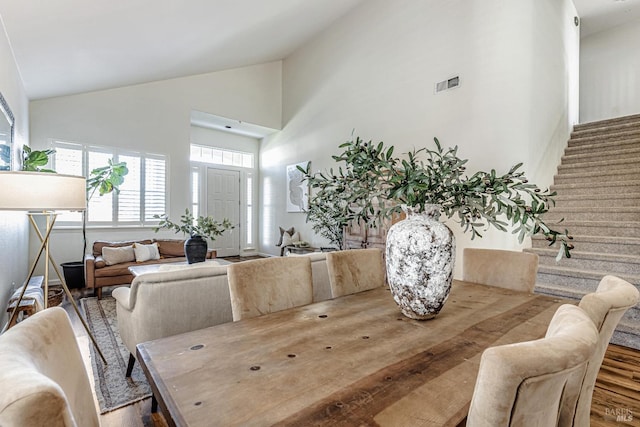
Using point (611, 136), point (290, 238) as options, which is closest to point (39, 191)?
point (290, 238)

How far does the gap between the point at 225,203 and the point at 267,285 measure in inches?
256

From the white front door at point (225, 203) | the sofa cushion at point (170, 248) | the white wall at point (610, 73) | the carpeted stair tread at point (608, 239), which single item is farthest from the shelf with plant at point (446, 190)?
the white wall at point (610, 73)

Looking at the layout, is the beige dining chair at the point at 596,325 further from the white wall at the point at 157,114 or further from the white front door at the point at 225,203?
the white front door at the point at 225,203

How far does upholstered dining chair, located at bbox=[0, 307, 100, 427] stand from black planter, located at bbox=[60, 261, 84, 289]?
188 inches

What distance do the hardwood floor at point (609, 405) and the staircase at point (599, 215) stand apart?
22.8 inches

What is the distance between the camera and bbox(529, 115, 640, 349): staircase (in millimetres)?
3137

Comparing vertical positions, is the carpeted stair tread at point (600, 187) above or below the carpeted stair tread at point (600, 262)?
above

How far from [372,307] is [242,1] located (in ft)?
13.4

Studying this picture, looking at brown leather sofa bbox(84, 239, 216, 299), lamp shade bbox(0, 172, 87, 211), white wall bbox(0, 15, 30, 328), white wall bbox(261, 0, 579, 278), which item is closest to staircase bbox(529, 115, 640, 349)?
white wall bbox(261, 0, 579, 278)

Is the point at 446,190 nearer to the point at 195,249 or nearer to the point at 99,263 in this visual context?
the point at 195,249

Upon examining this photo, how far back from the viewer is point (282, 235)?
22.4ft

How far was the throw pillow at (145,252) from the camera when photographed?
476 centimetres

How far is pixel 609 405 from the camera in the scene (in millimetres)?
1848

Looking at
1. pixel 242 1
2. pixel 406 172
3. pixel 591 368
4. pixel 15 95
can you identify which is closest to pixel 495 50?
pixel 242 1
